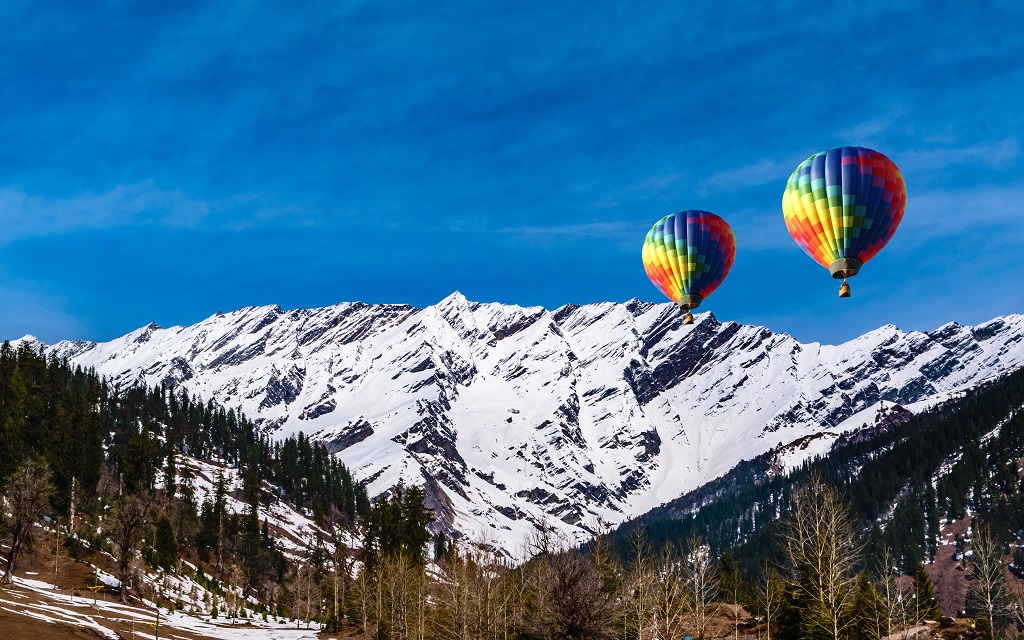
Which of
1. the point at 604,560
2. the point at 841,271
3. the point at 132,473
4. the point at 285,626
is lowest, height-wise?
the point at 285,626

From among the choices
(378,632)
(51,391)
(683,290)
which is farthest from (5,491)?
(683,290)

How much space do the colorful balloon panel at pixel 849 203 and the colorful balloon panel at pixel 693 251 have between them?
10566mm

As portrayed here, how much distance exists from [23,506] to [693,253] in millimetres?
58917

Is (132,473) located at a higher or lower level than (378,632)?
higher

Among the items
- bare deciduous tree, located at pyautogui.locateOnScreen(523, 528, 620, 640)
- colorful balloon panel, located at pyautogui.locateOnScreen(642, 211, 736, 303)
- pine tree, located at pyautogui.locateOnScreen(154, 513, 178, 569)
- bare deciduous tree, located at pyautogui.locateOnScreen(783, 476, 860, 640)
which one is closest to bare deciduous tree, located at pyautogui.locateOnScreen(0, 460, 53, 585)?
pine tree, located at pyautogui.locateOnScreen(154, 513, 178, 569)

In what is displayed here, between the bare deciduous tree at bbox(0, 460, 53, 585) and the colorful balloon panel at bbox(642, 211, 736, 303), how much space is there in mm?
55894

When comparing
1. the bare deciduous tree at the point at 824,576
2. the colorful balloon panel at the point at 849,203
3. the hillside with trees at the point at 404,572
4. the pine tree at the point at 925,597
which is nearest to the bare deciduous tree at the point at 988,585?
the hillside with trees at the point at 404,572

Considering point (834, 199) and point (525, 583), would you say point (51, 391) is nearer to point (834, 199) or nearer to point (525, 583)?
point (525, 583)

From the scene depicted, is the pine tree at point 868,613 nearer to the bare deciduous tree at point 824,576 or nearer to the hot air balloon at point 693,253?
the bare deciduous tree at point 824,576

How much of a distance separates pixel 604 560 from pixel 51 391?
85.9 metres

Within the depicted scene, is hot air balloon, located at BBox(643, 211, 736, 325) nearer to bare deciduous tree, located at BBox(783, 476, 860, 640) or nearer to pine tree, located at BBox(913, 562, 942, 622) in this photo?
bare deciduous tree, located at BBox(783, 476, 860, 640)

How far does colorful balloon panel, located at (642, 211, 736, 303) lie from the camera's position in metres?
75.2

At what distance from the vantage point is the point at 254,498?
142 meters

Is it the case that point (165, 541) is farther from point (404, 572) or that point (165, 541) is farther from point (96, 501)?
point (404, 572)
